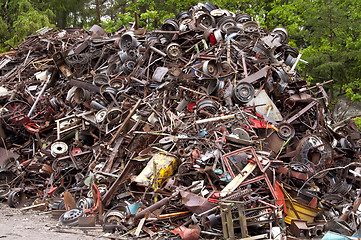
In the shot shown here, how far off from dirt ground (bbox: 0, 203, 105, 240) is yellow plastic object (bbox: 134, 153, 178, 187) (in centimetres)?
127

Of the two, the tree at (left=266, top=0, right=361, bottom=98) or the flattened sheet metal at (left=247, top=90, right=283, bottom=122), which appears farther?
the tree at (left=266, top=0, right=361, bottom=98)

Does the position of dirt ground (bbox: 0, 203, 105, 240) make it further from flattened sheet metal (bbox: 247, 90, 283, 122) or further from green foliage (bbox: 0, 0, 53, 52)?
green foliage (bbox: 0, 0, 53, 52)

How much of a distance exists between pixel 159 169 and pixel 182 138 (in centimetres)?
95

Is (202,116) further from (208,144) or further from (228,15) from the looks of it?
(228,15)

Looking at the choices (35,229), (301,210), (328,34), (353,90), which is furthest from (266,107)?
(353,90)

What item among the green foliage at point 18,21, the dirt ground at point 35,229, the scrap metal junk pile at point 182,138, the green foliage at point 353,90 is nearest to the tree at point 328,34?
the green foliage at point 353,90

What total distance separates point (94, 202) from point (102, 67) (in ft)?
20.9

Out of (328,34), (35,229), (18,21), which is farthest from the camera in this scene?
(18,21)

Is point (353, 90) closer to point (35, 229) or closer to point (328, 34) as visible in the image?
point (328, 34)

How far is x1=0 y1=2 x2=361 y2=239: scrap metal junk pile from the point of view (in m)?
6.46

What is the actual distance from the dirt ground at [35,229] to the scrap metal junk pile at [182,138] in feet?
0.96

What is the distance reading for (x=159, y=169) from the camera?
24.0ft

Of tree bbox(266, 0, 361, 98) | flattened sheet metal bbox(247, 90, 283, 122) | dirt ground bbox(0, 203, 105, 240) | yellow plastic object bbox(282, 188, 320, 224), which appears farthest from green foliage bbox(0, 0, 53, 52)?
yellow plastic object bbox(282, 188, 320, 224)

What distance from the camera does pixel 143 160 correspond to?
776 centimetres
